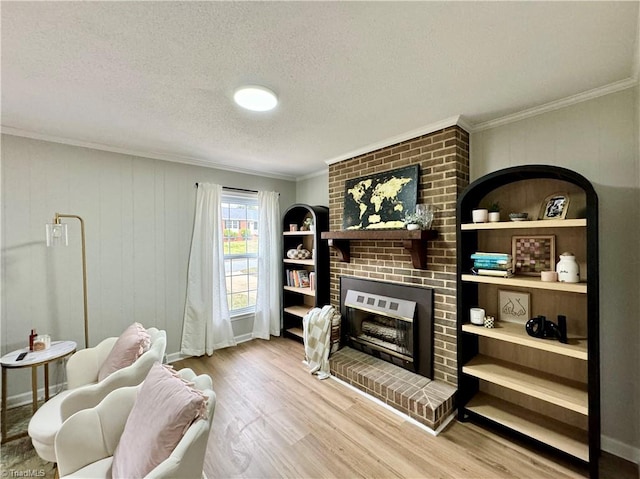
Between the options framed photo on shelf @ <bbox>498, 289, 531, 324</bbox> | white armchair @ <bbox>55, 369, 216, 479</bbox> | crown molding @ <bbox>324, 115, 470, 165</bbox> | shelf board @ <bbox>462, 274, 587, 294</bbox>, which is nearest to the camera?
white armchair @ <bbox>55, 369, 216, 479</bbox>

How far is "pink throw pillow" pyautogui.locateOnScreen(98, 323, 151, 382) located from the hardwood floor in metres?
0.82

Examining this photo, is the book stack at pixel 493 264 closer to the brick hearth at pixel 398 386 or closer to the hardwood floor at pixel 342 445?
the brick hearth at pixel 398 386

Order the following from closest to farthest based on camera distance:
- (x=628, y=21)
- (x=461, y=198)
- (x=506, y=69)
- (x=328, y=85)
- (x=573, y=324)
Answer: (x=628, y=21), (x=506, y=69), (x=328, y=85), (x=573, y=324), (x=461, y=198)

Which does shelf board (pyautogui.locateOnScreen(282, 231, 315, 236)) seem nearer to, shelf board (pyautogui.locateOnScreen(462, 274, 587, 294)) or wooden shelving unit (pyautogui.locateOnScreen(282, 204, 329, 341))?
wooden shelving unit (pyautogui.locateOnScreen(282, 204, 329, 341))

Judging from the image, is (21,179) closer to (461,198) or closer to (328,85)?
(328,85)

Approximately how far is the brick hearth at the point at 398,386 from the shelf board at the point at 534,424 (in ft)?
0.81

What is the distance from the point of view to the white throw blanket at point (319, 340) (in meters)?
2.91

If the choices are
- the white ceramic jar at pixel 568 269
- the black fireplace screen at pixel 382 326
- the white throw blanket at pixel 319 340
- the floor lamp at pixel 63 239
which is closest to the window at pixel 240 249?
the white throw blanket at pixel 319 340

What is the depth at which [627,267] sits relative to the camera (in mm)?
1743

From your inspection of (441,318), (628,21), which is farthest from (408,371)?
(628,21)

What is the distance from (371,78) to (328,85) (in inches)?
10.7

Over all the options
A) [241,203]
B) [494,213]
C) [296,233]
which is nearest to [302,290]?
[296,233]

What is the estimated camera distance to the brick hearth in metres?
2.06

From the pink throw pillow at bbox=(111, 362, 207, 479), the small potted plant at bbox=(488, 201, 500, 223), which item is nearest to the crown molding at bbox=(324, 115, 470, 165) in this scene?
the small potted plant at bbox=(488, 201, 500, 223)
